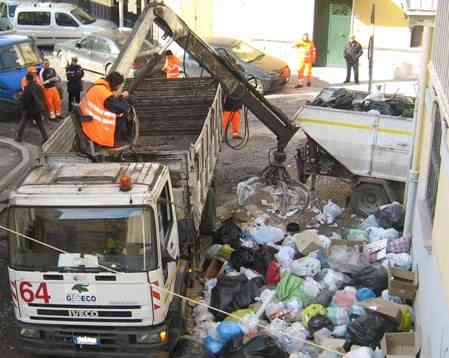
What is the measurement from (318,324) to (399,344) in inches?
35.6

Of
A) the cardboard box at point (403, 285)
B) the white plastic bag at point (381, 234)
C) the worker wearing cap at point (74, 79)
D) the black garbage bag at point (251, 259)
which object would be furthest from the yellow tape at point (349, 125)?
the worker wearing cap at point (74, 79)

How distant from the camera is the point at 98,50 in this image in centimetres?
1936

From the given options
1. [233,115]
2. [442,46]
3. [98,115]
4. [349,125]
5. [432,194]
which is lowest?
[233,115]

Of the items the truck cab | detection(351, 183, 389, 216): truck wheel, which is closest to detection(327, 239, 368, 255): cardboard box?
detection(351, 183, 389, 216): truck wheel

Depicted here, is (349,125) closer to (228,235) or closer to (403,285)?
(228,235)

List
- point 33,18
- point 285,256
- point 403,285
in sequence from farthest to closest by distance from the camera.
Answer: point 33,18 → point 285,256 → point 403,285

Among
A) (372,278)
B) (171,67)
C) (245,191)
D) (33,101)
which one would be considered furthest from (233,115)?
(372,278)

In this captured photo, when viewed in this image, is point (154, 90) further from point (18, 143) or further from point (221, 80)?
point (18, 143)

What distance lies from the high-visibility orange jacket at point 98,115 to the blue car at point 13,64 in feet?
26.1

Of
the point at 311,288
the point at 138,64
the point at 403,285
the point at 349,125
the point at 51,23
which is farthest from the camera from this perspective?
the point at 51,23

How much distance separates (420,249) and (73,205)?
401 cm

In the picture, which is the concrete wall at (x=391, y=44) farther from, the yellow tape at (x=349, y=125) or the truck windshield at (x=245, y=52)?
the yellow tape at (x=349, y=125)

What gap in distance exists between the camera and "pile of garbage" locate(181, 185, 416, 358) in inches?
293

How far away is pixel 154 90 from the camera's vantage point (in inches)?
480
